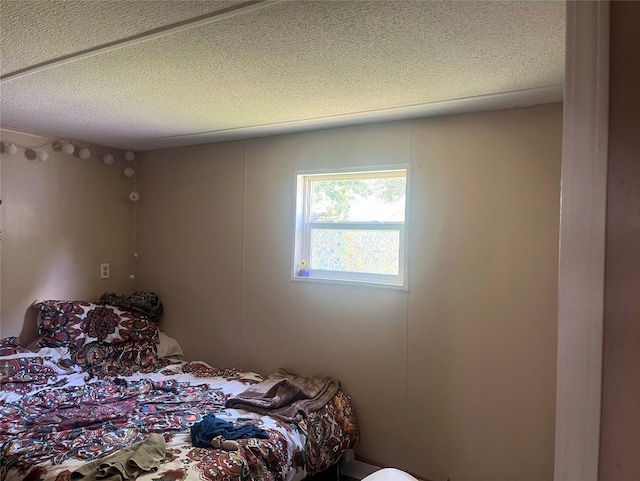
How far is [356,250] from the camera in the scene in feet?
9.71

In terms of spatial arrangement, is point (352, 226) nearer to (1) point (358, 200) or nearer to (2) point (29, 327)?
(1) point (358, 200)

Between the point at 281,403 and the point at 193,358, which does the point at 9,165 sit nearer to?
the point at 193,358

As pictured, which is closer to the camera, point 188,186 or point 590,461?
point 590,461

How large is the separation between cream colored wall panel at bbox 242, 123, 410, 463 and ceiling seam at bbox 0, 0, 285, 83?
4.84 ft

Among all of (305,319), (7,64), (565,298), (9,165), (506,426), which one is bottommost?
(506,426)

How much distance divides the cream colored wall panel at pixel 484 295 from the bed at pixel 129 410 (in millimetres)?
599

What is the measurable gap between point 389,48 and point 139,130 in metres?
2.13

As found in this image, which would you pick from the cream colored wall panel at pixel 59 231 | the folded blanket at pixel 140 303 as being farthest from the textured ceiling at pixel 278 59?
the folded blanket at pixel 140 303

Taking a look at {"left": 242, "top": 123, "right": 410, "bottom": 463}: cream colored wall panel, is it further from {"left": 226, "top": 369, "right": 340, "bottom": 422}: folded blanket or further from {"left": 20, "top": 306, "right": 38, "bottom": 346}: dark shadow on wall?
{"left": 20, "top": 306, "right": 38, "bottom": 346}: dark shadow on wall

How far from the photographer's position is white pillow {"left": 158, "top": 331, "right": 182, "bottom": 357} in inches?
140

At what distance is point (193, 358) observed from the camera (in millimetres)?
3605

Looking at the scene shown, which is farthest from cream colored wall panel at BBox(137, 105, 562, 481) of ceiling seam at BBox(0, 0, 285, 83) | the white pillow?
ceiling seam at BBox(0, 0, 285, 83)

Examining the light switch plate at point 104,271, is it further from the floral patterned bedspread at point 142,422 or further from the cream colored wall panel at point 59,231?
the floral patterned bedspread at point 142,422

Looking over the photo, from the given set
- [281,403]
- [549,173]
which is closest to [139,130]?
[281,403]
